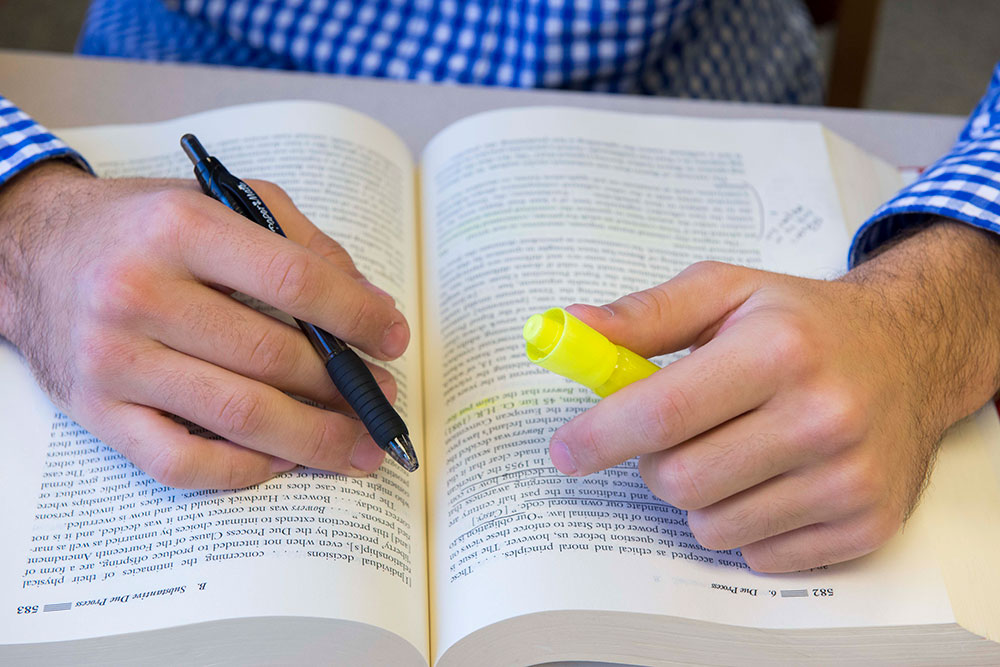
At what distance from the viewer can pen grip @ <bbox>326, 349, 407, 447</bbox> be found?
20.1 inches

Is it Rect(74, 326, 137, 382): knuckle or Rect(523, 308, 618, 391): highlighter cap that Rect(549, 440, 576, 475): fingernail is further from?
Rect(74, 326, 137, 382): knuckle

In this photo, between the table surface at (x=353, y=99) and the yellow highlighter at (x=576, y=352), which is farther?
the table surface at (x=353, y=99)

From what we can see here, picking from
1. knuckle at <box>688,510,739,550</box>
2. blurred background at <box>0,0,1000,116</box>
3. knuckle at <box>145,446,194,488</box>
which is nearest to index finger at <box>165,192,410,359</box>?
knuckle at <box>145,446,194,488</box>

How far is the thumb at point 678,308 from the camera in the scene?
0.50m

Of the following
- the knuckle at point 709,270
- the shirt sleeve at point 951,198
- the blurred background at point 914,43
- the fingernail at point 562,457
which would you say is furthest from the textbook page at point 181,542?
the blurred background at point 914,43

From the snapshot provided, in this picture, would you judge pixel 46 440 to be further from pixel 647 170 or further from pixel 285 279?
pixel 647 170

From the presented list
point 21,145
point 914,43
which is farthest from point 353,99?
point 914,43

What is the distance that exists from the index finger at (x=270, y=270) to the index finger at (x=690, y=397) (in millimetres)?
156

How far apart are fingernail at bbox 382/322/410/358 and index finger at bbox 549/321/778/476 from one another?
0.45 ft

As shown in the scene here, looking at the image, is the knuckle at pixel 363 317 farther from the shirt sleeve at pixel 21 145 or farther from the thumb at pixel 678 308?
the shirt sleeve at pixel 21 145

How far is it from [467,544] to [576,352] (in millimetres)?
145

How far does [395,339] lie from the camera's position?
551 millimetres

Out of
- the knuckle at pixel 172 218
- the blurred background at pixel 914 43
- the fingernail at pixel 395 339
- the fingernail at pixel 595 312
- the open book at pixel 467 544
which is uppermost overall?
the knuckle at pixel 172 218

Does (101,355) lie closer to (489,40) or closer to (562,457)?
(562,457)
